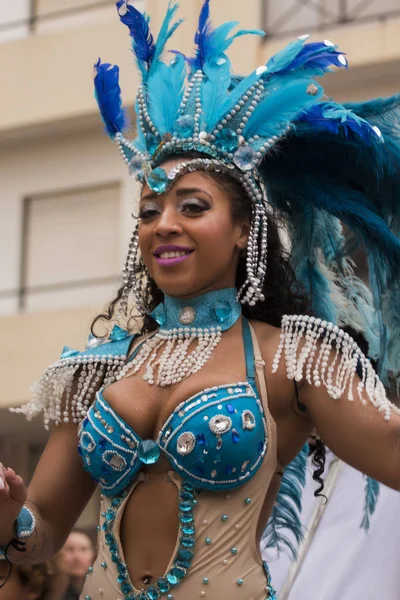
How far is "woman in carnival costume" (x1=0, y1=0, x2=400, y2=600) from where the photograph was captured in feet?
9.68

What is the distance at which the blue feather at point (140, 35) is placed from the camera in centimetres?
329

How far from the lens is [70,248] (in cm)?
957

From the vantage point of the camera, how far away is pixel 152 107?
3.28m

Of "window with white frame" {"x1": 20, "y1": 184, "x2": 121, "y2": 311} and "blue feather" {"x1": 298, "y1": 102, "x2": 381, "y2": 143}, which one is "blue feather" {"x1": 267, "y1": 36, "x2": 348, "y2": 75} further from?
"window with white frame" {"x1": 20, "y1": 184, "x2": 121, "y2": 311}

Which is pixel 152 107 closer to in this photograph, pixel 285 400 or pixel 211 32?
pixel 211 32

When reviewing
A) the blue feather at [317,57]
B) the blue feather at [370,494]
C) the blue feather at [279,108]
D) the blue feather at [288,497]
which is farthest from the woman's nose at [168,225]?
the blue feather at [370,494]

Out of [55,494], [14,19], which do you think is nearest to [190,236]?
[55,494]

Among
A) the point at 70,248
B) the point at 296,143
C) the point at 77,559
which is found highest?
the point at 296,143

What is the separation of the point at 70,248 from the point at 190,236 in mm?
6562

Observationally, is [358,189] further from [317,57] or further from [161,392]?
[161,392]

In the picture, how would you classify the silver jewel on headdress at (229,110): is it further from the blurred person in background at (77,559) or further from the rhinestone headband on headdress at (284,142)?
the blurred person in background at (77,559)

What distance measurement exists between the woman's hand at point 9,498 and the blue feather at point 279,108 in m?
1.07

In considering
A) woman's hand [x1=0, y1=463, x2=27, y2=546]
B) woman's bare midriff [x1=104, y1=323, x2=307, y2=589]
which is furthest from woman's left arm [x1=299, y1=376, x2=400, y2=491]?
woman's hand [x1=0, y1=463, x2=27, y2=546]

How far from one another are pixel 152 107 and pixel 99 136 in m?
6.25
